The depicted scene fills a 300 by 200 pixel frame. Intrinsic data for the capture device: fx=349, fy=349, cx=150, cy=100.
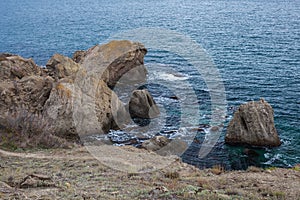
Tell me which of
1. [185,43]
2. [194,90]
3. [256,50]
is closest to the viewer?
[194,90]

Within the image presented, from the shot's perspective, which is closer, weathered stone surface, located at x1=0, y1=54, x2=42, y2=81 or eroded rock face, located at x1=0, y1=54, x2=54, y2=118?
eroded rock face, located at x1=0, y1=54, x2=54, y2=118

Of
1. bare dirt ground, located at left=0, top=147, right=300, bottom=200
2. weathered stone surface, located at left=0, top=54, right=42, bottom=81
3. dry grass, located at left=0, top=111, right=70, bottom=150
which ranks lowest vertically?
bare dirt ground, located at left=0, top=147, right=300, bottom=200

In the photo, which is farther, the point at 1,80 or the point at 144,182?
the point at 1,80

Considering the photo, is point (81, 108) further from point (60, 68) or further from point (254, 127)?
point (254, 127)

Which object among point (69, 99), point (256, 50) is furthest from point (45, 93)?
point (256, 50)

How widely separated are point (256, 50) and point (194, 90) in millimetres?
20703

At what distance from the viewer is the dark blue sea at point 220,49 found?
31.1 metres

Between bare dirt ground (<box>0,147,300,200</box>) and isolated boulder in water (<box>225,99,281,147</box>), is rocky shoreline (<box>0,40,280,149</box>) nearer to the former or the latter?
isolated boulder in water (<box>225,99,281,147</box>)

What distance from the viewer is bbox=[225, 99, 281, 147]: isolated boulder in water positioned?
96.5 feet

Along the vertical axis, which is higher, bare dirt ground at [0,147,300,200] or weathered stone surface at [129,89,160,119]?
weathered stone surface at [129,89,160,119]

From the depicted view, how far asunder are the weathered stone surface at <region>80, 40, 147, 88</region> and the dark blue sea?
496 centimetres

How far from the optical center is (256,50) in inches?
2331

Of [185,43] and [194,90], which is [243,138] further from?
[185,43]

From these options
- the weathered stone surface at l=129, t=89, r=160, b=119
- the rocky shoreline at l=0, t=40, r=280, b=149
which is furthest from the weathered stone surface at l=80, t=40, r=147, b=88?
the rocky shoreline at l=0, t=40, r=280, b=149
